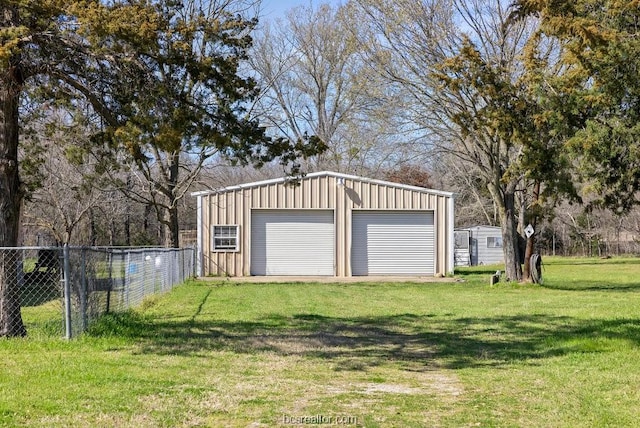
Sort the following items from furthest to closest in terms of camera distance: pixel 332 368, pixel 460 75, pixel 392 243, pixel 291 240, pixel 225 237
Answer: pixel 392 243, pixel 291 240, pixel 225 237, pixel 460 75, pixel 332 368

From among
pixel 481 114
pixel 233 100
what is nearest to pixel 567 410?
pixel 233 100

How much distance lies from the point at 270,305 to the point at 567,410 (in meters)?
10.7

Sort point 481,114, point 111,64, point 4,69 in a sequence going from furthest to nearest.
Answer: point 481,114 < point 111,64 < point 4,69

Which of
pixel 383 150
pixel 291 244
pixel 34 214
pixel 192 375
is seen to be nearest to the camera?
pixel 192 375

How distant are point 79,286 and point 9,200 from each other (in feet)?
4.95

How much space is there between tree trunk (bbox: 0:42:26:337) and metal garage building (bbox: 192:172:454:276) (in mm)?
18076

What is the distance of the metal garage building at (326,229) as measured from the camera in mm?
28234

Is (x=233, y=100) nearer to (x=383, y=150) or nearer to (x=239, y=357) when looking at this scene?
(x=239, y=357)

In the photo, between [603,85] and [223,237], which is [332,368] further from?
[223,237]

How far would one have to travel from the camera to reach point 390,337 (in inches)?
458

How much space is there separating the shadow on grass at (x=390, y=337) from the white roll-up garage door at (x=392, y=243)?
47.2ft

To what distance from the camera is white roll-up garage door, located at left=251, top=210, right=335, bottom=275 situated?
2847 cm

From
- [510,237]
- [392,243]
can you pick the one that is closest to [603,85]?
[510,237]

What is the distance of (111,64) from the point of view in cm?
996
